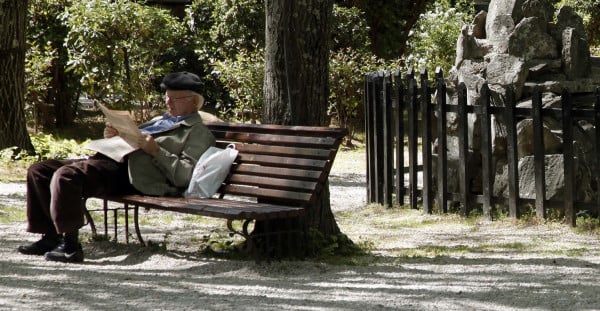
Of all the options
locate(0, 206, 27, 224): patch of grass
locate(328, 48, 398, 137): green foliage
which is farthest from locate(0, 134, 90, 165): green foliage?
locate(328, 48, 398, 137): green foliage

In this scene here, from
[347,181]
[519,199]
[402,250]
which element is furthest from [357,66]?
[402,250]

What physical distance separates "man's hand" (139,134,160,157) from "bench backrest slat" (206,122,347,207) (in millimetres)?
558

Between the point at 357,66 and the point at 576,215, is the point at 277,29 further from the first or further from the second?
the point at 357,66

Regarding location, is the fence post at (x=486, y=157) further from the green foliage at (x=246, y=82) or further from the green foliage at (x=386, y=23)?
the green foliage at (x=386, y=23)

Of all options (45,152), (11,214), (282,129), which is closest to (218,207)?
(282,129)

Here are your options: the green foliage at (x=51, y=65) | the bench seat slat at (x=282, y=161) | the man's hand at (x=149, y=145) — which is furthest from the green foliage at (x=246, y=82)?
the man's hand at (x=149, y=145)

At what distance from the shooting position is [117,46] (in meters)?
18.2

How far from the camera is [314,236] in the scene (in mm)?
7781

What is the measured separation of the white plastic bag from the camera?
768cm

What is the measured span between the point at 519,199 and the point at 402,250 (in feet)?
5.23

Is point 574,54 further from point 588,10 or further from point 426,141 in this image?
point 588,10

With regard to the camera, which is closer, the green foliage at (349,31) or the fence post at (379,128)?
the fence post at (379,128)

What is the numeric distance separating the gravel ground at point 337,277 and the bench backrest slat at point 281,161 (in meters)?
0.49

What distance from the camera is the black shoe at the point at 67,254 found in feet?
24.3
